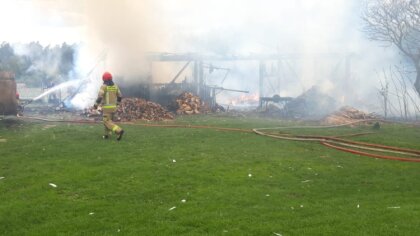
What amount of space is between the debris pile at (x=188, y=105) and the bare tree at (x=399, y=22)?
10380 millimetres

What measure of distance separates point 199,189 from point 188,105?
60.0 ft

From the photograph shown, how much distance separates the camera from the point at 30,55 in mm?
60312

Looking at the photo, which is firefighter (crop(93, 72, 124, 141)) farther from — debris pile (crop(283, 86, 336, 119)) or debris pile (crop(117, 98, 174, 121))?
debris pile (crop(283, 86, 336, 119))

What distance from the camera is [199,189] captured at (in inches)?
303

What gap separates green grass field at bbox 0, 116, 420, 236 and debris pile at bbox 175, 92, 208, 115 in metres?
12.0

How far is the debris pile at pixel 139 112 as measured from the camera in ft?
70.7

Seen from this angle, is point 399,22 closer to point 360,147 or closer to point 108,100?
point 360,147

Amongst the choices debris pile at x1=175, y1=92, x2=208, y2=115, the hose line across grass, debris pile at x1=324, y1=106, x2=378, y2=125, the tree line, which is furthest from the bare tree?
the tree line

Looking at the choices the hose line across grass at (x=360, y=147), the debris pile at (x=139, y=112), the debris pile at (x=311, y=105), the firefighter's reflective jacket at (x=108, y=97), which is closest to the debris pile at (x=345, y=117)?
the debris pile at (x=311, y=105)

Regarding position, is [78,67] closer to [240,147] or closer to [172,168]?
[240,147]

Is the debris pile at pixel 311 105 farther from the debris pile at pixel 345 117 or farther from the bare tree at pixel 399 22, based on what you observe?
the bare tree at pixel 399 22

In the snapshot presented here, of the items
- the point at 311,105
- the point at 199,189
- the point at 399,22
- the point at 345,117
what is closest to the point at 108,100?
the point at 199,189

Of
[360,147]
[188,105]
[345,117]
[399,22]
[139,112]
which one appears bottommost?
[360,147]

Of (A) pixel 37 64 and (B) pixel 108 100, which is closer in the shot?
(B) pixel 108 100
